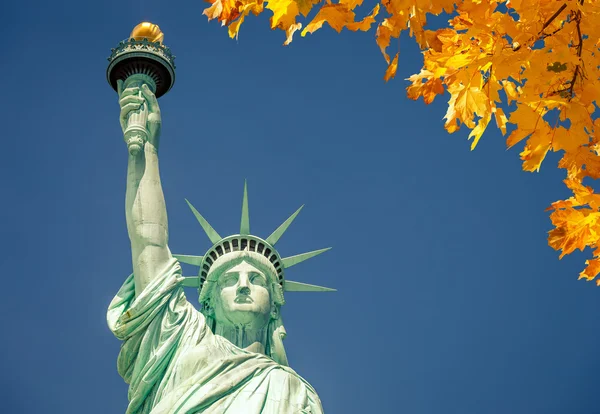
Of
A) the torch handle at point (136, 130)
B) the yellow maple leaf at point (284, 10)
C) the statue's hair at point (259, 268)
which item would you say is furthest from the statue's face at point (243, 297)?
the yellow maple leaf at point (284, 10)

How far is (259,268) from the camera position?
46.8 feet

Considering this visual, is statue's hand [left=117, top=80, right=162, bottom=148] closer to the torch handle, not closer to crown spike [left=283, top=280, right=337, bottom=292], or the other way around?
the torch handle

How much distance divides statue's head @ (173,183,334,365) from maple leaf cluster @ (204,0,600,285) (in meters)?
7.68

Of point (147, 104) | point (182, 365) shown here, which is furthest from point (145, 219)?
point (182, 365)

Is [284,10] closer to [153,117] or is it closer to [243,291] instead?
[153,117]

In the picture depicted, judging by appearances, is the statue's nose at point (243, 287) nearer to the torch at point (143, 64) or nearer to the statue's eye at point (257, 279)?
the statue's eye at point (257, 279)

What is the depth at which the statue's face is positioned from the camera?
1341 centimetres

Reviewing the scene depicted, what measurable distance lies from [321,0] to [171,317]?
718 centimetres

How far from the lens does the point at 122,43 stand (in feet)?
46.1

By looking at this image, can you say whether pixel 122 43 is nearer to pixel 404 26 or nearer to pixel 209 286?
pixel 209 286

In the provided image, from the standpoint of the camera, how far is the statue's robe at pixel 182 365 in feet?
37.9

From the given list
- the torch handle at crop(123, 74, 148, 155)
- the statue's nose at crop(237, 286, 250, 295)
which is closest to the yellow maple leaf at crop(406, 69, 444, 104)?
the torch handle at crop(123, 74, 148, 155)

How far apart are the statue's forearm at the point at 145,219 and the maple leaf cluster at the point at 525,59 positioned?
667 centimetres

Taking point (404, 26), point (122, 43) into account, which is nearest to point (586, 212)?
point (404, 26)
